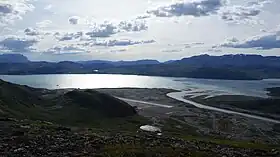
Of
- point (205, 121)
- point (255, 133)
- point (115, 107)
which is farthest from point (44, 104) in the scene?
point (255, 133)

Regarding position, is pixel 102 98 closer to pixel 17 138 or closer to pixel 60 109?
pixel 60 109

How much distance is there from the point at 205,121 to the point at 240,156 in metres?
126

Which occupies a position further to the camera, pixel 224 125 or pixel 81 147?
pixel 224 125

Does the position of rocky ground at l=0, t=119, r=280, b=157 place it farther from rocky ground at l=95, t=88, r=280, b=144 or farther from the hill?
rocky ground at l=95, t=88, r=280, b=144

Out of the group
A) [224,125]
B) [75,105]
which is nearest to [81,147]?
[75,105]

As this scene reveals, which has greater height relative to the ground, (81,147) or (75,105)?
(81,147)

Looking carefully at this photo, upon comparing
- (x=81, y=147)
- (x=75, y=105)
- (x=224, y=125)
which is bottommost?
(x=224, y=125)

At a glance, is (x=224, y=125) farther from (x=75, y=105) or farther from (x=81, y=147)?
(x=81, y=147)

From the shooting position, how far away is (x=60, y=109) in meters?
140

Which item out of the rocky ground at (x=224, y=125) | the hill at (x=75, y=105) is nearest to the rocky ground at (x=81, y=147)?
the hill at (x=75, y=105)

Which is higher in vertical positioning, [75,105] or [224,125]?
[75,105]

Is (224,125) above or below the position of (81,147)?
below

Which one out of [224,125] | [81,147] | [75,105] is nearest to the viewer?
[81,147]

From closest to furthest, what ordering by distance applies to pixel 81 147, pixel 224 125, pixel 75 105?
pixel 81 147 → pixel 75 105 → pixel 224 125
